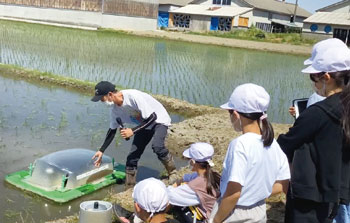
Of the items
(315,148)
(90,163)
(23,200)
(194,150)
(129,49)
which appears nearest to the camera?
(315,148)

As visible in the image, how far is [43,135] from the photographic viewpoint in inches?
235

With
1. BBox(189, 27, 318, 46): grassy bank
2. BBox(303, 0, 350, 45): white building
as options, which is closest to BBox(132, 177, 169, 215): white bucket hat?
BBox(189, 27, 318, 46): grassy bank

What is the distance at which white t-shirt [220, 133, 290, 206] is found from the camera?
2.00m

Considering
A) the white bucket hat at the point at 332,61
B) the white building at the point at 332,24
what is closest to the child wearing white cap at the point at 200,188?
the white bucket hat at the point at 332,61

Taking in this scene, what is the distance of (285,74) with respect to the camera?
45.8ft

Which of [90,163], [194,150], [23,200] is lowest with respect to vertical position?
[23,200]

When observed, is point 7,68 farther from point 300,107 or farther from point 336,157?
point 336,157

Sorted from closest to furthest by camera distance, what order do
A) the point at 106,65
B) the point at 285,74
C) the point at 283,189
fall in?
the point at 283,189
the point at 106,65
the point at 285,74

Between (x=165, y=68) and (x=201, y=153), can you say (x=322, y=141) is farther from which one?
(x=165, y=68)

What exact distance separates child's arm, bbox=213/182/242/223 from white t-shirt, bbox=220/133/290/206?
36mm

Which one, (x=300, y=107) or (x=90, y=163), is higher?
(x=300, y=107)

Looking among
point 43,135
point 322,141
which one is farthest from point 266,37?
point 322,141

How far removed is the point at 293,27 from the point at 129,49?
23.2m

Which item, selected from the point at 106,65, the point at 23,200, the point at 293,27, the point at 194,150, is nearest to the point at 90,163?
the point at 23,200
